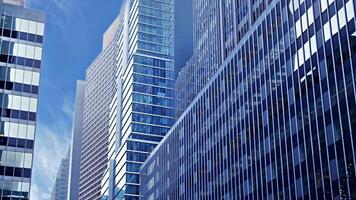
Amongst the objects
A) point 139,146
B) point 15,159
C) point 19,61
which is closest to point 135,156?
point 139,146

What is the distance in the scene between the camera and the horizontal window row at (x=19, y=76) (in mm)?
96188

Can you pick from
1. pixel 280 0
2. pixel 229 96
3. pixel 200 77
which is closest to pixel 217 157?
pixel 229 96

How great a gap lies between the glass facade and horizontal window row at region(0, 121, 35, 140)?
31.7 metres

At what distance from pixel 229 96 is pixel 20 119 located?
3414 cm

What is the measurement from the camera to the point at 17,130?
93.3 m

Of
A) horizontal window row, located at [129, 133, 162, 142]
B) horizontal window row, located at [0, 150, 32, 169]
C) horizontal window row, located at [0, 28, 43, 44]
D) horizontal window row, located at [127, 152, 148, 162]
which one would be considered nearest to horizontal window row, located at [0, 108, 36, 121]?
horizontal window row, located at [0, 150, 32, 169]

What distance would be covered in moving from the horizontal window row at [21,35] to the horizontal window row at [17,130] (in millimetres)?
15187

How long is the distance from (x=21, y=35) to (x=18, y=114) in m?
14.2

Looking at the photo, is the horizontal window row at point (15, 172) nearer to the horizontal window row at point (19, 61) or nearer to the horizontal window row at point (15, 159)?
the horizontal window row at point (15, 159)

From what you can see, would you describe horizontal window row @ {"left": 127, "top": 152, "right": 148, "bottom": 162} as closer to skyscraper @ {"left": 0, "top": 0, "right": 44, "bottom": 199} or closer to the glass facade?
the glass facade

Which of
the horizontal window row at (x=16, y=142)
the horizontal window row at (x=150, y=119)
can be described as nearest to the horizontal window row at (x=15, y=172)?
the horizontal window row at (x=16, y=142)

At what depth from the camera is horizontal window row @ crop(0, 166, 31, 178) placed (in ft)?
294

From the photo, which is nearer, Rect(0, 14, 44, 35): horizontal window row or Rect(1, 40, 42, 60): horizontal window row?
Rect(1, 40, 42, 60): horizontal window row

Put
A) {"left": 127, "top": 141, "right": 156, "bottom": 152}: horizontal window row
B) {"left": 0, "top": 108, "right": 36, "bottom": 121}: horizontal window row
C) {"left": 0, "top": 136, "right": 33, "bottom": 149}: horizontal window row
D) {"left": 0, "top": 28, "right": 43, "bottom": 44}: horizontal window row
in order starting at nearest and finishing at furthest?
{"left": 0, "top": 136, "right": 33, "bottom": 149}: horizontal window row < {"left": 0, "top": 108, "right": 36, "bottom": 121}: horizontal window row < {"left": 0, "top": 28, "right": 43, "bottom": 44}: horizontal window row < {"left": 127, "top": 141, "right": 156, "bottom": 152}: horizontal window row
